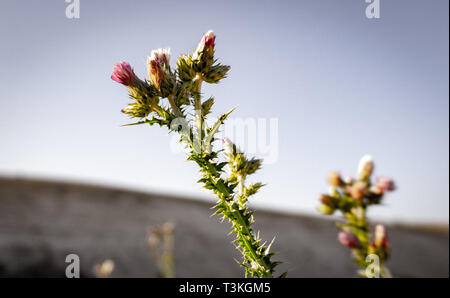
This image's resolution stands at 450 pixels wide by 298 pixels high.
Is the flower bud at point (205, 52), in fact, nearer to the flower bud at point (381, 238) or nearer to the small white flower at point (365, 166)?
the small white flower at point (365, 166)

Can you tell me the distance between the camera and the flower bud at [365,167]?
97.2 inches

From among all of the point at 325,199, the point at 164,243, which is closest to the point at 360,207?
the point at 325,199

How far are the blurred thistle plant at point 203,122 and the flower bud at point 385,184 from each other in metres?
1.19

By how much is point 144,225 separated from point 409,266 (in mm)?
12102

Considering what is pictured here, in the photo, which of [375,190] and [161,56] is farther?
[375,190]

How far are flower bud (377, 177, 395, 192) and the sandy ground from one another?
834 centimetres

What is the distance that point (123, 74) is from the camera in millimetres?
1781

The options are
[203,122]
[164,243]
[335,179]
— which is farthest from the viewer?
[164,243]

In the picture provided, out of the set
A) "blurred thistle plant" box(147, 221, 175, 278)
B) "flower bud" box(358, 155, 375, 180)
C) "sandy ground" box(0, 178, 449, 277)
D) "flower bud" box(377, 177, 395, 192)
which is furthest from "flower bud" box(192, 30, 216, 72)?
"sandy ground" box(0, 178, 449, 277)

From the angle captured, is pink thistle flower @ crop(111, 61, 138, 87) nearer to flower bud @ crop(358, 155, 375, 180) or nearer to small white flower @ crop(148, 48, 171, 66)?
small white flower @ crop(148, 48, 171, 66)

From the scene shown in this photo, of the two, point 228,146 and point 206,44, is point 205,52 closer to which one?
point 206,44

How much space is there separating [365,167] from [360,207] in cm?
37

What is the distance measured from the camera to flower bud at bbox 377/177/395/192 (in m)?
2.39
